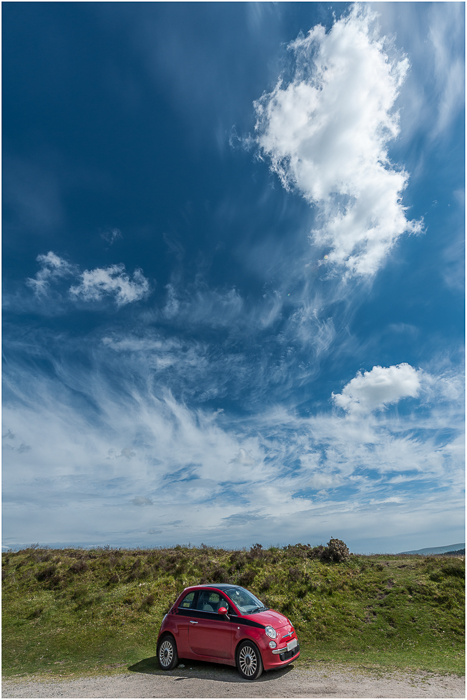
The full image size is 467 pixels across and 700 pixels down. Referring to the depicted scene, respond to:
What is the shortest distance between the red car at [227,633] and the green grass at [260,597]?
2211 millimetres

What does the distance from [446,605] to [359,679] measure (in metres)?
9.27

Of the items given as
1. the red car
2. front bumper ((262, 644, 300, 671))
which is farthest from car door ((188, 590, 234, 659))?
front bumper ((262, 644, 300, 671))

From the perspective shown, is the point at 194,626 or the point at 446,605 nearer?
the point at 194,626

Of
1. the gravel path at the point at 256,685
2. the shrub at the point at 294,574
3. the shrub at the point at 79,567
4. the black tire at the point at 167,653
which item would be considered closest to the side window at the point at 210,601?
the black tire at the point at 167,653

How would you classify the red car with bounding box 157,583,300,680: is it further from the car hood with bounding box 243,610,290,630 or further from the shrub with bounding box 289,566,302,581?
the shrub with bounding box 289,566,302,581

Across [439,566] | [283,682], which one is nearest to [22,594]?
[283,682]

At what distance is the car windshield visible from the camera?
10672 mm

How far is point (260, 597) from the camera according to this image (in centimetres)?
1956

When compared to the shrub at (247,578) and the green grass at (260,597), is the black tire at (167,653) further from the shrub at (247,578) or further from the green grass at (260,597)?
the shrub at (247,578)

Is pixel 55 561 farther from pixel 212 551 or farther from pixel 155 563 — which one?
pixel 212 551

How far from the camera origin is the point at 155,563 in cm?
2552

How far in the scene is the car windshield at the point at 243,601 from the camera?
10.7 metres

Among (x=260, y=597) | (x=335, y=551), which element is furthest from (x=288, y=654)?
(x=335, y=551)

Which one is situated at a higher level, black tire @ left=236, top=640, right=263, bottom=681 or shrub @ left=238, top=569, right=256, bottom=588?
shrub @ left=238, top=569, right=256, bottom=588
